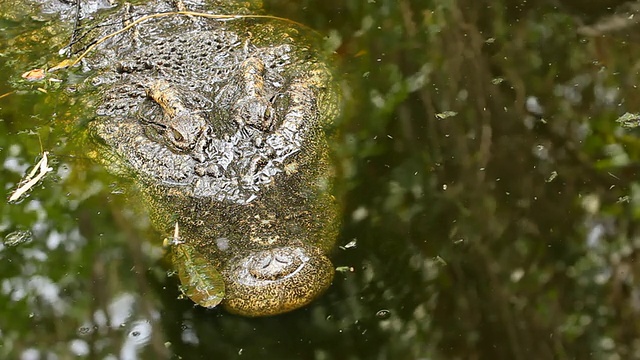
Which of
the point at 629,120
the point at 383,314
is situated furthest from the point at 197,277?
the point at 629,120

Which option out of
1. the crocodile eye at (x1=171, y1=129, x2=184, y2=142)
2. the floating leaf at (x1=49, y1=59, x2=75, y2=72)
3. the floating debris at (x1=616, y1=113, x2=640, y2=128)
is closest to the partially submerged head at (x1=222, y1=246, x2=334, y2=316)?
the crocodile eye at (x1=171, y1=129, x2=184, y2=142)

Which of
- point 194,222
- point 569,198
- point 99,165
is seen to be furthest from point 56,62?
point 569,198

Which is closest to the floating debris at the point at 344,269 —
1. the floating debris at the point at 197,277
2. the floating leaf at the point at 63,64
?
the floating debris at the point at 197,277

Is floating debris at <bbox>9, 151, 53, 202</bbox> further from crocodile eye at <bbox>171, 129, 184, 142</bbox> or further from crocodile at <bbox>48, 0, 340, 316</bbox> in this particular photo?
crocodile eye at <bbox>171, 129, 184, 142</bbox>

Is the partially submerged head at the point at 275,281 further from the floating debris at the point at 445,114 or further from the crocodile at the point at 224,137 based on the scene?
the floating debris at the point at 445,114

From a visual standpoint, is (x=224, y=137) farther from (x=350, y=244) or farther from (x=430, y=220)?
(x=430, y=220)

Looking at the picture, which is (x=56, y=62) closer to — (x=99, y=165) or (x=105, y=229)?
(x=99, y=165)
